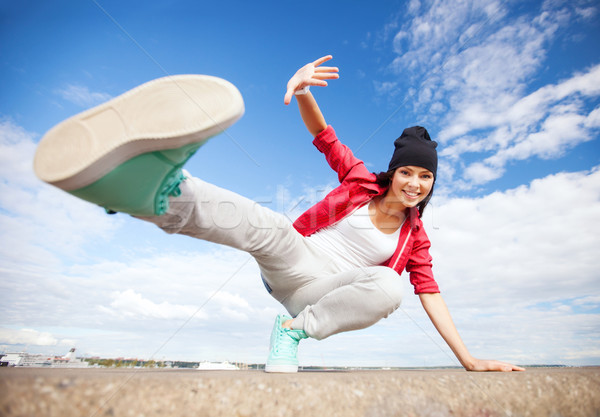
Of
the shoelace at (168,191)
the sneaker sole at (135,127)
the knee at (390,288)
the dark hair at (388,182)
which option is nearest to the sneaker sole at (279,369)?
the knee at (390,288)

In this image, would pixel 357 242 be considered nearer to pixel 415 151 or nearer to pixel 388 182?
pixel 388 182

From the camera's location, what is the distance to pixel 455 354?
7.63 ft

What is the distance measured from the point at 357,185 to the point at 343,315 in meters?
1.05

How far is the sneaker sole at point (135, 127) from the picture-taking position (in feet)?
3.33

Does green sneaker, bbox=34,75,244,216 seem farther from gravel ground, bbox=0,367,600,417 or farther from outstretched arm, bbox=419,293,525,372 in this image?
outstretched arm, bbox=419,293,525,372

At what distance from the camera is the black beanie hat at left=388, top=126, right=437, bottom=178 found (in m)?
2.53

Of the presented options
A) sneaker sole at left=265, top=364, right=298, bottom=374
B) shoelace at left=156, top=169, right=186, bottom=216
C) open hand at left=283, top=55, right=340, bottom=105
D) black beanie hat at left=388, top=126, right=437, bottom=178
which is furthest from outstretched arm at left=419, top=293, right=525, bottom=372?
shoelace at left=156, top=169, right=186, bottom=216

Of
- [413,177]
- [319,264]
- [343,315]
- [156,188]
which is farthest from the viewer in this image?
[413,177]

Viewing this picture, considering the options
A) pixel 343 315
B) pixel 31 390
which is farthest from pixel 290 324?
pixel 31 390

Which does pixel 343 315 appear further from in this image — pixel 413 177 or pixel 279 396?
pixel 413 177

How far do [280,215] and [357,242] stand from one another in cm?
91

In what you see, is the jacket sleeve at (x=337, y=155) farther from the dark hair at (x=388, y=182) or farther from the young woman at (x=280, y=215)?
the dark hair at (x=388, y=182)

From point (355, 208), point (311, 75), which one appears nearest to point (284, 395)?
point (355, 208)

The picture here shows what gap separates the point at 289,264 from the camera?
79.7 inches
